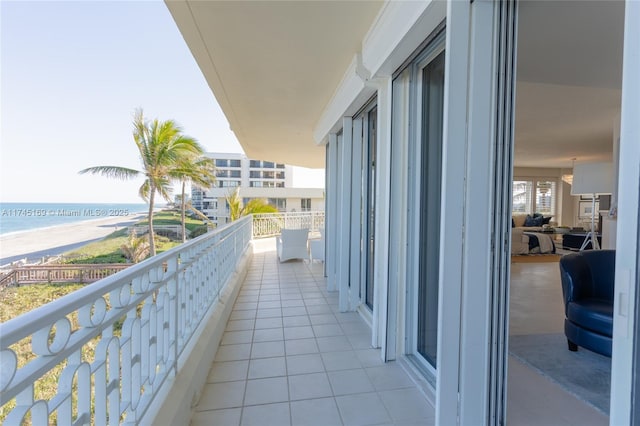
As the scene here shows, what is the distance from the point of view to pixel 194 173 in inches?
325

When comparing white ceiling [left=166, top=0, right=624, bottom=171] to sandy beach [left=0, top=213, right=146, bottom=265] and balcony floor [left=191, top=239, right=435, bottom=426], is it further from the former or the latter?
sandy beach [left=0, top=213, right=146, bottom=265]

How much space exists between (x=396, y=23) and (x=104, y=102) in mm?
20378

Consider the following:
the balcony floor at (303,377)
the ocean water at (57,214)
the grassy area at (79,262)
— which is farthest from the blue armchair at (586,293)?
the ocean water at (57,214)

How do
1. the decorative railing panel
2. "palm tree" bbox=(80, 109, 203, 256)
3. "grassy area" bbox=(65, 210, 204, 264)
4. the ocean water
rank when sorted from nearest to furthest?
Result: the decorative railing panel
"grassy area" bbox=(65, 210, 204, 264)
"palm tree" bbox=(80, 109, 203, 256)
the ocean water

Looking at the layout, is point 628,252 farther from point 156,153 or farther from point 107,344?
point 156,153

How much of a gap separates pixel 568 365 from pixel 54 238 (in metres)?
9.11

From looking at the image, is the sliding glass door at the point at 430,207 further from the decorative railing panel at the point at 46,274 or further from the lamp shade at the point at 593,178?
the lamp shade at the point at 593,178

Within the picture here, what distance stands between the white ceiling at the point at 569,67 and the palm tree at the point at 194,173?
23.7ft

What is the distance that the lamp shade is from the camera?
4904 millimetres

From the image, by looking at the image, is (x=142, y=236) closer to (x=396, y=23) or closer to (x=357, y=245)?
(x=357, y=245)

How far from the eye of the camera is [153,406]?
4.69 feet

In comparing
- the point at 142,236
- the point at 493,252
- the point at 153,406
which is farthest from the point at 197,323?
the point at 142,236

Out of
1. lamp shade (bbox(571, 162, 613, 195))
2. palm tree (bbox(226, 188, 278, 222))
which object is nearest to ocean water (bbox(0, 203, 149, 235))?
palm tree (bbox(226, 188, 278, 222))

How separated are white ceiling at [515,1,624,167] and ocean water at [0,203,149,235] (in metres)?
8.09
